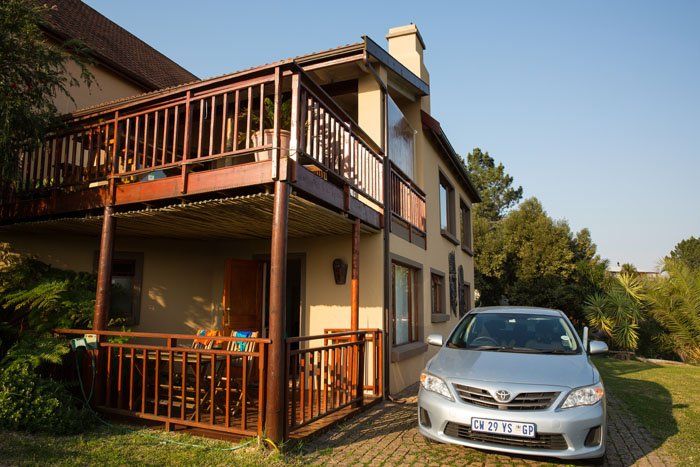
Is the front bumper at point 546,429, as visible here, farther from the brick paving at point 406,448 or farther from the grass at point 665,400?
the grass at point 665,400

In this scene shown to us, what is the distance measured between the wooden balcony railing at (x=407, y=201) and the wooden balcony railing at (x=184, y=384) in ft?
12.6

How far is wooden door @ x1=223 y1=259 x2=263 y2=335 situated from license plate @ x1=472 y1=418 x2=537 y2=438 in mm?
4940

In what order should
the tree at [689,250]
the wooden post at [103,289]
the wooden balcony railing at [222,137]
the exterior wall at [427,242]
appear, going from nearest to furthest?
1. the wooden balcony railing at [222,137]
2. the wooden post at [103,289]
3. the exterior wall at [427,242]
4. the tree at [689,250]

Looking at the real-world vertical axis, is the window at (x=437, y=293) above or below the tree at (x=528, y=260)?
below

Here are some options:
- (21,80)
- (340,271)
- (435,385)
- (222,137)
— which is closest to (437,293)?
(340,271)

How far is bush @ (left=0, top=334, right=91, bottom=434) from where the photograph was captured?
194 inches

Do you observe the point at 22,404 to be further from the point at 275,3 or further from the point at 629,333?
the point at 629,333

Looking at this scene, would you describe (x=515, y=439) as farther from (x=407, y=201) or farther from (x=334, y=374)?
(x=407, y=201)

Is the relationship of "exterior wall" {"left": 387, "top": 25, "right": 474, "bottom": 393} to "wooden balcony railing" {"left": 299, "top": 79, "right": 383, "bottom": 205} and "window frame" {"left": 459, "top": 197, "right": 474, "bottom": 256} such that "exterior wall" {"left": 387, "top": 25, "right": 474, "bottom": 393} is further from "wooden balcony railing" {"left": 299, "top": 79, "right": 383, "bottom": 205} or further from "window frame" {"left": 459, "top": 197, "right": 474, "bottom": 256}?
"window frame" {"left": 459, "top": 197, "right": 474, "bottom": 256}

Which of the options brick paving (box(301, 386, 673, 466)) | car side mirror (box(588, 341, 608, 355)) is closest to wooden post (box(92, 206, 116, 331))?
brick paving (box(301, 386, 673, 466))

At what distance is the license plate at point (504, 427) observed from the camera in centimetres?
389

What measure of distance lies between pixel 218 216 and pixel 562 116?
8.97 m

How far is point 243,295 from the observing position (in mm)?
8344

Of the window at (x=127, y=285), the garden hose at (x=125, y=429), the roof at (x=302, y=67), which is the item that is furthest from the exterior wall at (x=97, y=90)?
the garden hose at (x=125, y=429)
